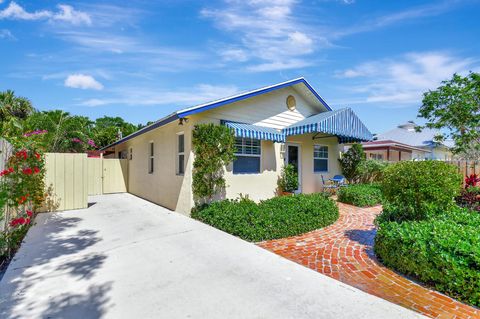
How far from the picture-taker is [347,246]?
6.27 m

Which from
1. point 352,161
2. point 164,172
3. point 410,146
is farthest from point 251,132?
point 410,146

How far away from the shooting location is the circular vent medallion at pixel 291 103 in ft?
40.9

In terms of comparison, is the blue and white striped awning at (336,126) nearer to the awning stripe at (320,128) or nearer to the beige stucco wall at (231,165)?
the awning stripe at (320,128)

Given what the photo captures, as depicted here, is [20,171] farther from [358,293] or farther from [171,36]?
[358,293]

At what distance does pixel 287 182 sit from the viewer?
38.6 ft

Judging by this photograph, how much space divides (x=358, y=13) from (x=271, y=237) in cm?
890

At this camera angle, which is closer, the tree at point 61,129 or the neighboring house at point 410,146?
the tree at point 61,129

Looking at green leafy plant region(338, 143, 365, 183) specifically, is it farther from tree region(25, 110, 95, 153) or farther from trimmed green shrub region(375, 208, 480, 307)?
tree region(25, 110, 95, 153)

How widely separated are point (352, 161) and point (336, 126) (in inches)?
191

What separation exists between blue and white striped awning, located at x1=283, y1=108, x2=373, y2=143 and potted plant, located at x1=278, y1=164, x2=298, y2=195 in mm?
1762

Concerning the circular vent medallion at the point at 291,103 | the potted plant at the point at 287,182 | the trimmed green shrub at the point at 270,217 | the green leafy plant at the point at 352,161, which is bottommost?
the trimmed green shrub at the point at 270,217

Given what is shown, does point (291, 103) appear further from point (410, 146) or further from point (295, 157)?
point (410, 146)

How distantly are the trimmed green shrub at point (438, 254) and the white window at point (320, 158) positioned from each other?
8849 mm

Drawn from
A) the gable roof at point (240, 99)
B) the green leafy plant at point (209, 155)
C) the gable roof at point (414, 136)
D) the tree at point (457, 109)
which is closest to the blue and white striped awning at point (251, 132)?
the green leafy plant at point (209, 155)
